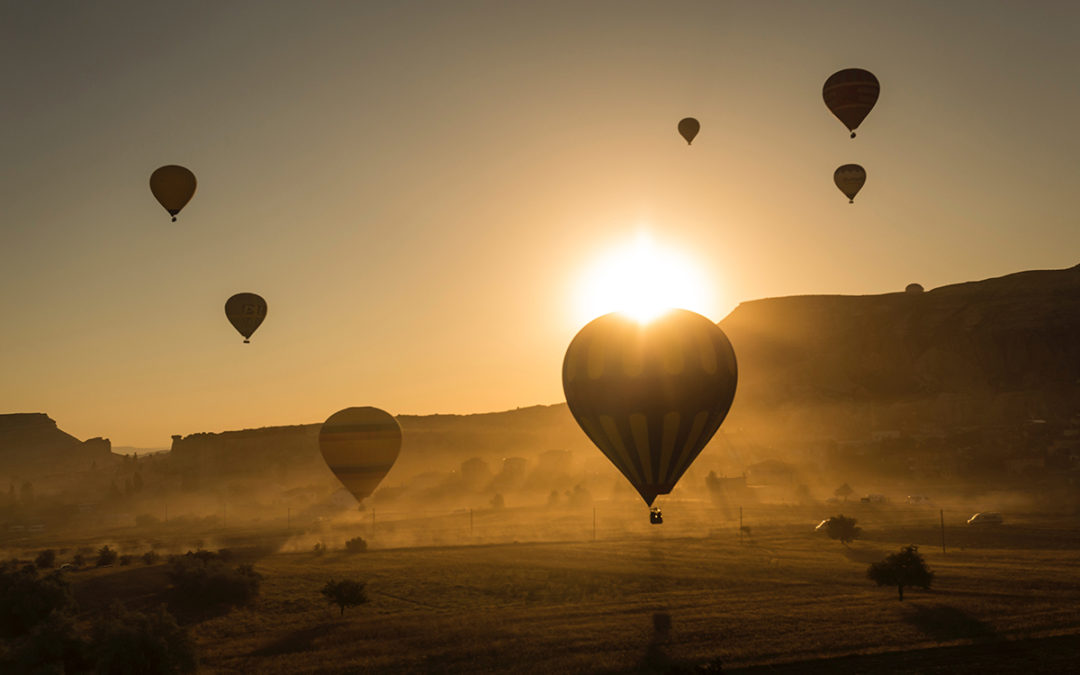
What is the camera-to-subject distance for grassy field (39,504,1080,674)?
124 ft

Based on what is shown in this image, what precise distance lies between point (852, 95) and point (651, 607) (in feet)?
110

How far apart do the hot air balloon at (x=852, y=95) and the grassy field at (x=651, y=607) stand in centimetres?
2826

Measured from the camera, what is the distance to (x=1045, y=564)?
6031cm

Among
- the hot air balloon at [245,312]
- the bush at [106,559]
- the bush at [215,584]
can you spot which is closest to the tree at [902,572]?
the bush at [215,584]

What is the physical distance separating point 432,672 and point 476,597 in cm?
1848

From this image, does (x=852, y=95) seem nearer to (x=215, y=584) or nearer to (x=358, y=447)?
(x=358, y=447)

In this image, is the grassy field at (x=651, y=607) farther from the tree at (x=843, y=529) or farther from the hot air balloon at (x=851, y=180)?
the hot air balloon at (x=851, y=180)

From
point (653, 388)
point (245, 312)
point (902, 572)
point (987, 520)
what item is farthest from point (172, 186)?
point (987, 520)

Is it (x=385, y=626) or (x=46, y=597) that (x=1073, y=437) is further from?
(x=46, y=597)

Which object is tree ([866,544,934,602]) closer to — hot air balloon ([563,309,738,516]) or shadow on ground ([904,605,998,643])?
shadow on ground ([904,605,998,643])

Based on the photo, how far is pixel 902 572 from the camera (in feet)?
164

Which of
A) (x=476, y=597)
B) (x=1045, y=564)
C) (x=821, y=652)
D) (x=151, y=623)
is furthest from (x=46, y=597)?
(x=1045, y=564)

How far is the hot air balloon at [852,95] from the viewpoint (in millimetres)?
58469

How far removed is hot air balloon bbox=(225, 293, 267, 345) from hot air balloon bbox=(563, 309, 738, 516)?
32.2 meters
